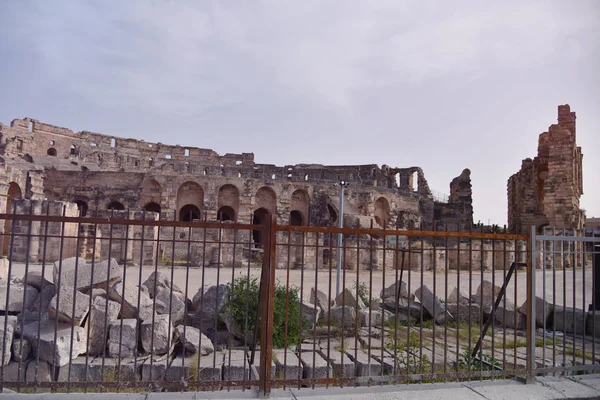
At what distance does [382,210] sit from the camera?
102ft

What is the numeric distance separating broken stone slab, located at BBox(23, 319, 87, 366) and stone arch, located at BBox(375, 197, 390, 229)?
27.0m

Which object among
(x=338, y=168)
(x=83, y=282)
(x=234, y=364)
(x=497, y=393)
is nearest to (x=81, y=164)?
(x=338, y=168)

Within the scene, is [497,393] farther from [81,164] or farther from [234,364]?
[81,164]

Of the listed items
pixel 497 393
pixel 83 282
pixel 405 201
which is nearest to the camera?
pixel 497 393

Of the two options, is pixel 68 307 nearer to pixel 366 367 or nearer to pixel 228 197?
pixel 366 367

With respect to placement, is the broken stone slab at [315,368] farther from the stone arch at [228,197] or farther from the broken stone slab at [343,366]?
the stone arch at [228,197]

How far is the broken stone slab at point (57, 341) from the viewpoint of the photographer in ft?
15.4

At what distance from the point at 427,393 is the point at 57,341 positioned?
4.12 meters

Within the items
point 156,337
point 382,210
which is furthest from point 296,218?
point 156,337

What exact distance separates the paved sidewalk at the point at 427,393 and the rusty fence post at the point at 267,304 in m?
0.20

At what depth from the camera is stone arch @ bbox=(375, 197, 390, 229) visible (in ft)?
101

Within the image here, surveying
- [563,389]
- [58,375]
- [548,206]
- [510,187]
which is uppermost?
[510,187]

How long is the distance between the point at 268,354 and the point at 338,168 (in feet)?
119

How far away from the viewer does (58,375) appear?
4777mm
